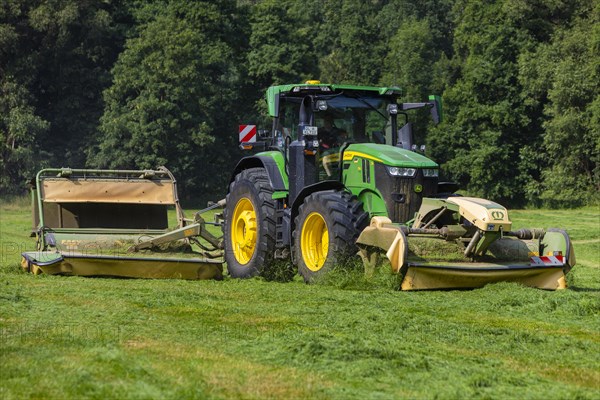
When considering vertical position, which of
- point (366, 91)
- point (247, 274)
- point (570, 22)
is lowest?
point (247, 274)

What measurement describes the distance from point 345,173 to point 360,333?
4764mm

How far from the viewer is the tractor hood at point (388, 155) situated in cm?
1291

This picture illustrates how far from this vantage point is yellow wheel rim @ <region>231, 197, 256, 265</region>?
14930mm

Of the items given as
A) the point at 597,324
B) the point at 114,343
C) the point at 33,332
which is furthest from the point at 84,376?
the point at 597,324

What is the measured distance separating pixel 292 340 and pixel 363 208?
4984mm

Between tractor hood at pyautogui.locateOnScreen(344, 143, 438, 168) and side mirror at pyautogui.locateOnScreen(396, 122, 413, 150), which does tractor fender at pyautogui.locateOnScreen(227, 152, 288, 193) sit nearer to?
tractor hood at pyautogui.locateOnScreen(344, 143, 438, 168)

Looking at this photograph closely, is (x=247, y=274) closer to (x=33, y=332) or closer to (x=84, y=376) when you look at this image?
(x=33, y=332)

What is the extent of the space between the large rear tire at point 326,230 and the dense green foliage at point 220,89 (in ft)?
105

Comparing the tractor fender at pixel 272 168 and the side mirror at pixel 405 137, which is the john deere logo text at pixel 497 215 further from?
the tractor fender at pixel 272 168

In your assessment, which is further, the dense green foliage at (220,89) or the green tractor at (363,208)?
the dense green foliage at (220,89)

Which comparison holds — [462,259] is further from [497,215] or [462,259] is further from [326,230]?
[326,230]

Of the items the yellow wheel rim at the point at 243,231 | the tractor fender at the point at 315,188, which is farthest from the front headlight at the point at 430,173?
the yellow wheel rim at the point at 243,231

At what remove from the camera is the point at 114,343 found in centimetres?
830

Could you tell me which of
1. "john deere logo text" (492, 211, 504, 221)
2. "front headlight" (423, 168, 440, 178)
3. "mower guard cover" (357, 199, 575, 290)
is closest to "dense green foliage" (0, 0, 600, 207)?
"mower guard cover" (357, 199, 575, 290)
